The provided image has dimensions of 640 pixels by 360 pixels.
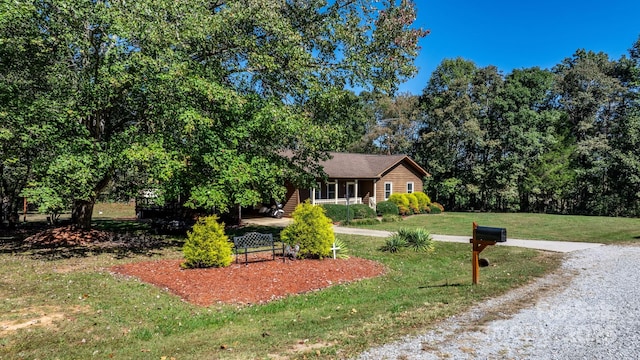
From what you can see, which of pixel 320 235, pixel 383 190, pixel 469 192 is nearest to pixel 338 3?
pixel 320 235

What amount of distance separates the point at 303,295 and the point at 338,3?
13.2 m

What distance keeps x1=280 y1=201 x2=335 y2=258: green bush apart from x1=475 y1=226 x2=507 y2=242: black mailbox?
4.60m

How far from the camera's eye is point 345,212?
83.3ft

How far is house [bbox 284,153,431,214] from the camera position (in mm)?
29203

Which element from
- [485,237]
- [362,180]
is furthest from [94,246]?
[362,180]

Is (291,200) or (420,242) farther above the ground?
(291,200)

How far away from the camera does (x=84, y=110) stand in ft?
38.8

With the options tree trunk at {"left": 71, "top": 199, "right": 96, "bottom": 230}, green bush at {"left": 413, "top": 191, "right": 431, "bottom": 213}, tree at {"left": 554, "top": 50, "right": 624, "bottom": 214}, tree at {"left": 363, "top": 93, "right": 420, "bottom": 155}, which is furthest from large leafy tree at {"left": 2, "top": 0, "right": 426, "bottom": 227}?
tree at {"left": 363, "top": 93, "right": 420, "bottom": 155}

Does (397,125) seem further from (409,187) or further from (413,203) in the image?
(413,203)

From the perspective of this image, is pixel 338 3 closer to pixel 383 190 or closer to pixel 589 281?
pixel 589 281

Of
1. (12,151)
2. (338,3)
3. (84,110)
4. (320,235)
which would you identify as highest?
(338,3)

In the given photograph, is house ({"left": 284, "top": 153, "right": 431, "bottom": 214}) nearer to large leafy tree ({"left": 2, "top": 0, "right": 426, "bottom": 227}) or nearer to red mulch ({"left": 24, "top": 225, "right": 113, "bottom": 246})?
large leafy tree ({"left": 2, "top": 0, "right": 426, "bottom": 227})

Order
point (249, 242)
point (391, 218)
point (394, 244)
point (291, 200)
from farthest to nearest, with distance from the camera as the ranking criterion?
point (291, 200)
point (391, 218)
point (394, 244)
point (249, 242)

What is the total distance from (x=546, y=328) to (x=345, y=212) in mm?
19660
